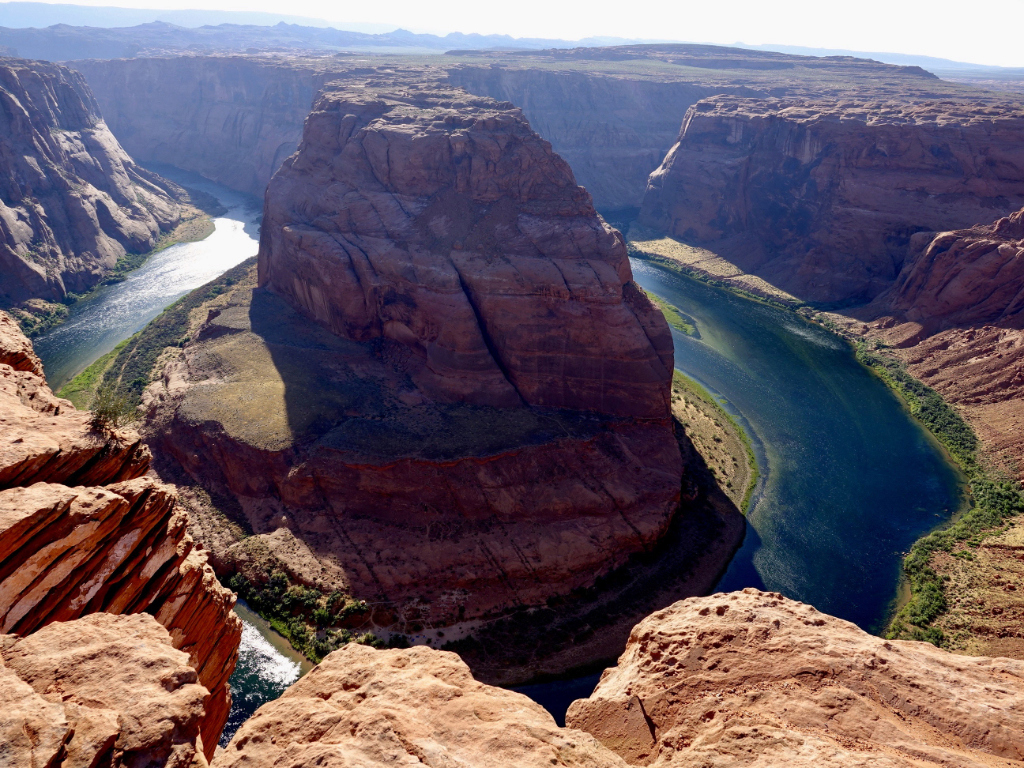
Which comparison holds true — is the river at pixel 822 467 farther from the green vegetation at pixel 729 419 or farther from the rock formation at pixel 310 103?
the rock formation at pixel 310 103

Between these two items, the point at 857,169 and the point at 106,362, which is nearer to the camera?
the point at 106,362

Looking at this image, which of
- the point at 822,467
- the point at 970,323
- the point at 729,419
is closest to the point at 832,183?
the point at 970,323

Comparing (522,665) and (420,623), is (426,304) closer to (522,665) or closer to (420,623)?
(420,623)

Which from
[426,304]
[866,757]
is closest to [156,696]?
[866,757]

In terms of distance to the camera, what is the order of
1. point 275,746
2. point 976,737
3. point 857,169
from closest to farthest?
point 275,746
point 976,737
point 857,169

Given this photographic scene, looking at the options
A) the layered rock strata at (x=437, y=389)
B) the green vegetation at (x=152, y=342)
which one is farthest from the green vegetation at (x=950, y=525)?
the green vegetation at (x=152, y=342)

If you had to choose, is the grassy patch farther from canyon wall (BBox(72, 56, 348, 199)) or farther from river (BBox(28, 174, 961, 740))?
canyon wall (BBox(72, 56, 348, 199))

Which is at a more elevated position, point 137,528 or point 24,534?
point 24,534
